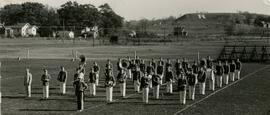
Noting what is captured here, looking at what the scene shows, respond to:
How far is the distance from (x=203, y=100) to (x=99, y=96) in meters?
5.33

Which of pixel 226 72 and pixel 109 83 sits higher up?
pixel 109 83

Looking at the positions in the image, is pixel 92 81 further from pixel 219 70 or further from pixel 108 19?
pixel 108 19

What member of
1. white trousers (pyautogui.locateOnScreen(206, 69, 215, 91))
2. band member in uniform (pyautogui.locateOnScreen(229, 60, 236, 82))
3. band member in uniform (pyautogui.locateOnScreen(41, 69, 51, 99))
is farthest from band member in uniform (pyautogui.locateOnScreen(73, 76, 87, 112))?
band member in uniform (pyautogui.locateOnScreen(229, 60, 236, 82))

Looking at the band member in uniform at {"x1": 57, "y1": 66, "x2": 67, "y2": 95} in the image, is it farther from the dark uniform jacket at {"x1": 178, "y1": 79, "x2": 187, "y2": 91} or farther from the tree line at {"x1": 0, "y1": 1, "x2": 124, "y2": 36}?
the tree line at {"x1": 0, "y1": 1, "x2": 124, "y2": 36}

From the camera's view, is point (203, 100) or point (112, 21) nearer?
point (203, 100)

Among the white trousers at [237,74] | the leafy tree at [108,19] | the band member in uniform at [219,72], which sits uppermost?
the leafy tree at [108,19]

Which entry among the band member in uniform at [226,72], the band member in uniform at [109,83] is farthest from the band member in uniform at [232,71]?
the band member in uniform at [109,83]

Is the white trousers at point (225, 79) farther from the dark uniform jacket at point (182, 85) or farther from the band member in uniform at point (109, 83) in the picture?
the band member in uniform at point (109, 83)

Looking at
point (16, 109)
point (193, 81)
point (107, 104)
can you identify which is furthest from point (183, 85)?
point (16, 109)

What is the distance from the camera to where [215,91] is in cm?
2638

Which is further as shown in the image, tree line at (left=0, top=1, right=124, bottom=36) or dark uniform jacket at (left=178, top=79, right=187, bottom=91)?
tree line at (left=0, top=1, right=124, bottom=36)

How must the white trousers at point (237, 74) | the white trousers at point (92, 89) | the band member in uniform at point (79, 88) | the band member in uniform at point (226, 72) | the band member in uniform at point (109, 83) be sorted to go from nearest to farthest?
the band member in uniform at point (79, 88), the band member in uniform at point (109, 83), the white trousers at point (92, 89), the band member in uniform at point (226, 72), the white trousers at point (237, 74)

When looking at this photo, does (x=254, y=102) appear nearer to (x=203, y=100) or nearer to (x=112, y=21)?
(x=203, y=100)

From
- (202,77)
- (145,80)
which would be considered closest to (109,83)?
(145,80)
